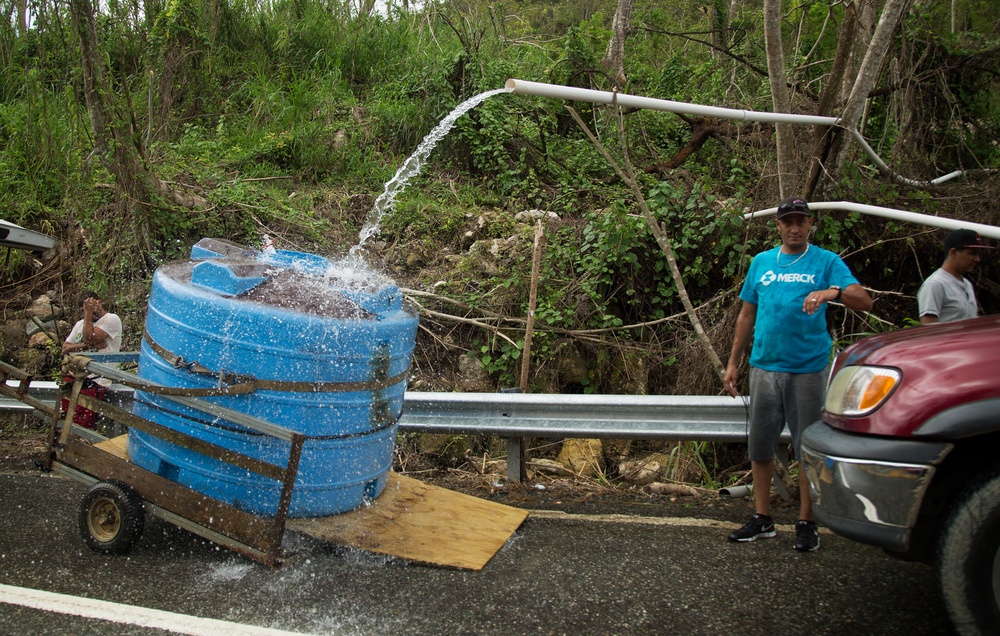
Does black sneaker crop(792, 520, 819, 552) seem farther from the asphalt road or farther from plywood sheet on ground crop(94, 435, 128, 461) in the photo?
plywood sheet on ground crop(94, 435, 128, 461)

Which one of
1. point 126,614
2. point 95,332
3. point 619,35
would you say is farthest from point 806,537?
point 619,35

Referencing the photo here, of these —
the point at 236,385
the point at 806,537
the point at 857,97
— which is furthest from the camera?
the point at 857,97

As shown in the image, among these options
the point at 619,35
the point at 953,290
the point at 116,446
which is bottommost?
the point at 116,446

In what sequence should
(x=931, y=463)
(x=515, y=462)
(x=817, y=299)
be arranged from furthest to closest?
(x=515, y=462), (x=817, y=299), (x=931, y=463)

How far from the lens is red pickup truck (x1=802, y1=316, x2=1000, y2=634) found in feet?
8.36

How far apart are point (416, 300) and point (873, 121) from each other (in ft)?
17.0

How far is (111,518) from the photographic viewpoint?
3.74m

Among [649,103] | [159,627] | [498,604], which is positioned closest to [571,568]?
[498,604]

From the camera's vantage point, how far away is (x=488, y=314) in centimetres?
689

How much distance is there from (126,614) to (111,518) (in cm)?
79

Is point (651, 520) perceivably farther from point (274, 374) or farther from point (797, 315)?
point (274, 374)

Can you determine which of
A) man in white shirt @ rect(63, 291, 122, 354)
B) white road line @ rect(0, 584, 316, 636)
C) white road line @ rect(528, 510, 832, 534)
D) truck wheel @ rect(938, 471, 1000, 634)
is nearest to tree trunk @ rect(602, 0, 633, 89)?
man in white shirt @ rect(63, 291, 122, 354)

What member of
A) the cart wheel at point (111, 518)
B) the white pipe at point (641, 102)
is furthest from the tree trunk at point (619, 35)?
the cart wheel at point (111, 518)

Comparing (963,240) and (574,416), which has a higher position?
(963,240)
